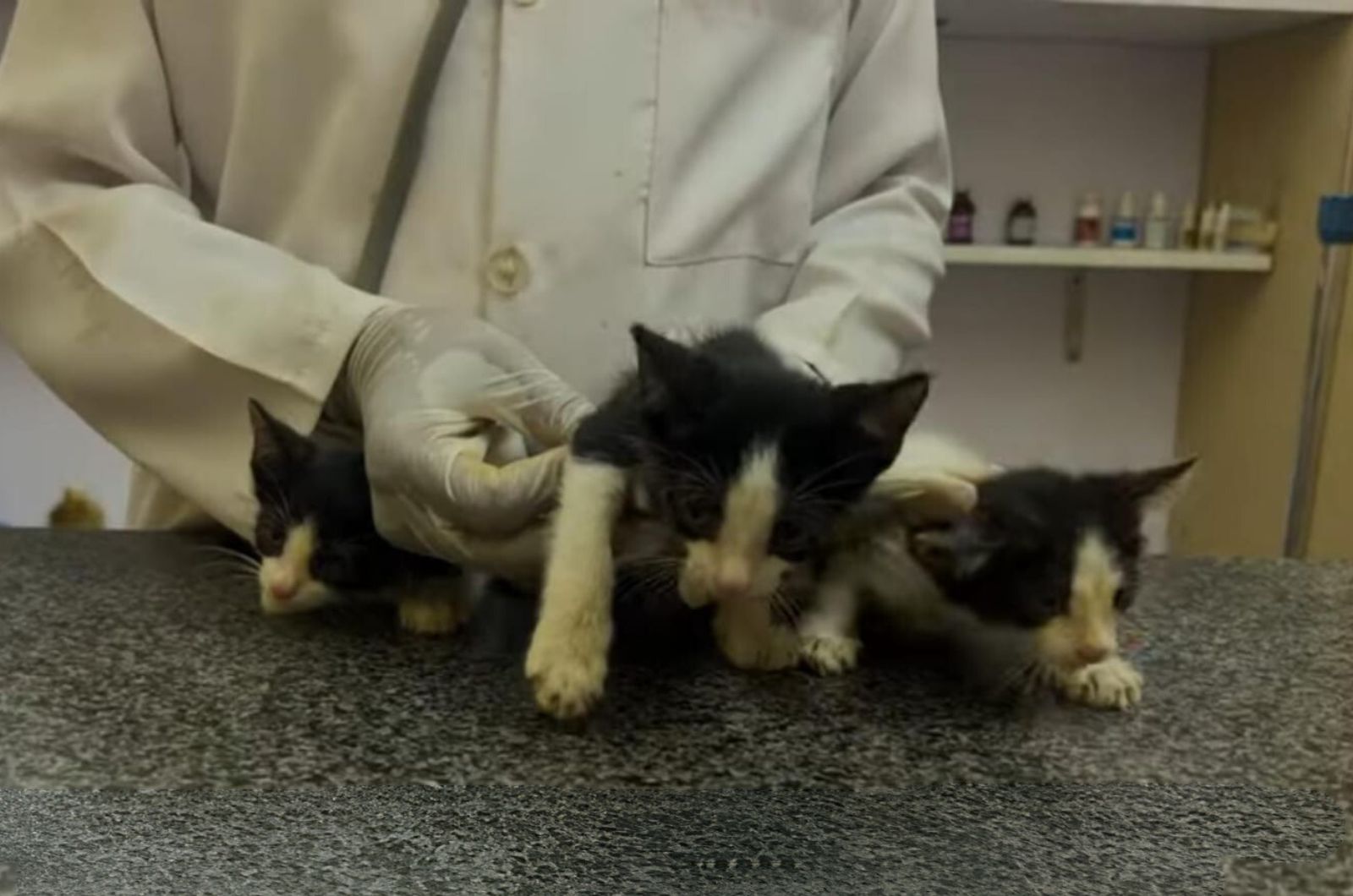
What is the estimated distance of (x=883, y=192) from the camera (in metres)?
1.02

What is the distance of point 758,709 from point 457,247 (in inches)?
14.8

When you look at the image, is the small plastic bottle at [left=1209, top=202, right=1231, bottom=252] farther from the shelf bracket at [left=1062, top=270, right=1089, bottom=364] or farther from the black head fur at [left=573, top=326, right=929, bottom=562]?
the black head fur at [left=573, top=326, right=929, bottom=562]


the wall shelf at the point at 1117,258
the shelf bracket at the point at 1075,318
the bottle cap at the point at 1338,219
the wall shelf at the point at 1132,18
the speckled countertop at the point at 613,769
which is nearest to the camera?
the speckled countertop at the point at 613,769

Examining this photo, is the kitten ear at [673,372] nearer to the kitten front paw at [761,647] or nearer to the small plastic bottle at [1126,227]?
the kitten front paw at [761,647]

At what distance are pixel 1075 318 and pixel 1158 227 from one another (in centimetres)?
19

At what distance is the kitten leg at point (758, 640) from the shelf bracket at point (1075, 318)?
143 cm

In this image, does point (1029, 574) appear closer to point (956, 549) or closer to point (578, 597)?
point (956, 549)

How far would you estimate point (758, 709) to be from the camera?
63 cm

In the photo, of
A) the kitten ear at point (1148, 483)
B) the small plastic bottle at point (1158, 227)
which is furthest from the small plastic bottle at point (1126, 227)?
the kitten ear at point (1148, 483)

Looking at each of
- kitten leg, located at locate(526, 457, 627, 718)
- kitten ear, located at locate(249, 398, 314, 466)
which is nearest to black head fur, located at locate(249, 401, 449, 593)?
kitten ear, located at locate(249, 398, 314, 466)

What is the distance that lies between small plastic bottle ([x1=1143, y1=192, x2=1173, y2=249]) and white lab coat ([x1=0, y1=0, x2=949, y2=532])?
1.07m

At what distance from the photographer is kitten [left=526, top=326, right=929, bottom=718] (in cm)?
65

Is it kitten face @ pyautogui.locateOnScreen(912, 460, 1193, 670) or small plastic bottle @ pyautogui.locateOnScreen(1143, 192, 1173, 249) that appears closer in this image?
kitten face @ pyautogui.locateOnScreen(912, 460, 1193, 670)

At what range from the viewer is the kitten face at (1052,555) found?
688 millimetres
